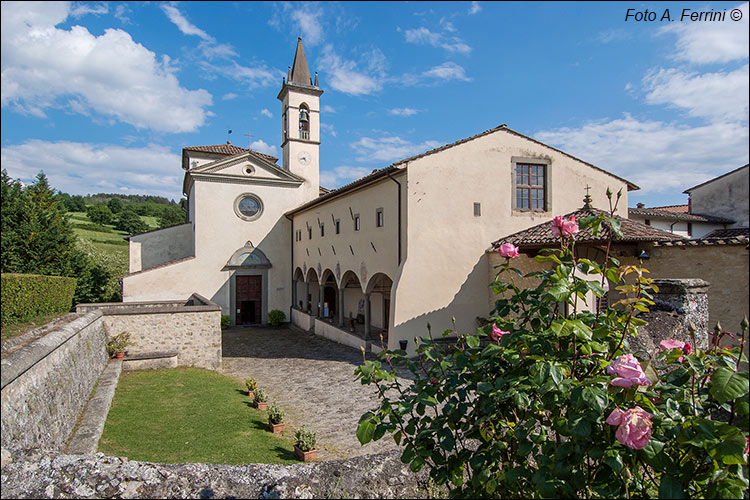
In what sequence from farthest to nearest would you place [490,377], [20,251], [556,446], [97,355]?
[97,355] → [20,251] → [490,377] → [556,446]

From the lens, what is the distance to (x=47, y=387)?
5492mm

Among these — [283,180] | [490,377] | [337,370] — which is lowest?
[337,370]

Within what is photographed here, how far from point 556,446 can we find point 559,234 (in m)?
1.17

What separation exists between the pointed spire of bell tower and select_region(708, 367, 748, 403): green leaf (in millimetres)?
26172

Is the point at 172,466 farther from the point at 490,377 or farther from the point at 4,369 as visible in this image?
the point at 4,369

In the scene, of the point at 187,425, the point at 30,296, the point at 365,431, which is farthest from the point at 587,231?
the point at 30,296

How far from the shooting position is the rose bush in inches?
64.9

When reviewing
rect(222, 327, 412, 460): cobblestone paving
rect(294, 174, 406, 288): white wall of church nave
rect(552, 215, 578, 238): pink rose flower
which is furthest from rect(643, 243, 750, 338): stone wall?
rect(552, 215, 578, 238): pink rose flower

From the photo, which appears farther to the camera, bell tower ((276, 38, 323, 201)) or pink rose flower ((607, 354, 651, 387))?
bell tower ((276, 38, 323, 201))

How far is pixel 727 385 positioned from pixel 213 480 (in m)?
2.64

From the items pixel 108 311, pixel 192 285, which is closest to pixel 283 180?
pixel 192 285

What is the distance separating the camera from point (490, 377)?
2.30 meters

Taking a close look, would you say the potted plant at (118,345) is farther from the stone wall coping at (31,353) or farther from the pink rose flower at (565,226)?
the pink rose flower at (565,226)

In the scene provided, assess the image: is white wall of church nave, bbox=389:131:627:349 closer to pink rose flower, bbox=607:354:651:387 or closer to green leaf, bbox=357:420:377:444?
green leaf, bbox=357:420:377:444
